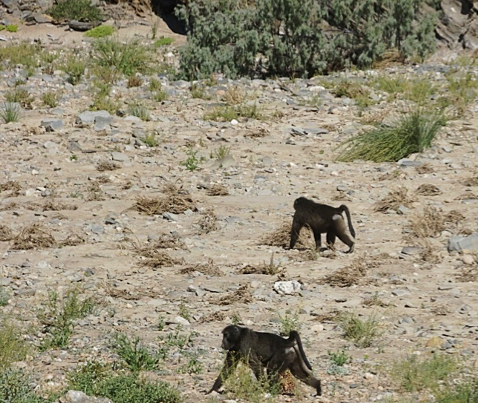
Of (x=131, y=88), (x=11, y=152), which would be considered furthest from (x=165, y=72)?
(x=11, y=152)

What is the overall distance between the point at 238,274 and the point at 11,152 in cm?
573

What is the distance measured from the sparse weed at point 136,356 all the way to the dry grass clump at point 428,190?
5376mm

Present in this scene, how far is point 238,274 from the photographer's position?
9.15 m

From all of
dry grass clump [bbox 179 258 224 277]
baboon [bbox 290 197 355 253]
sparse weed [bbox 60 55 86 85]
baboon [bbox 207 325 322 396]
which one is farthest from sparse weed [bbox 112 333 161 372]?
sparse weed [bbox 60 55 86 85]

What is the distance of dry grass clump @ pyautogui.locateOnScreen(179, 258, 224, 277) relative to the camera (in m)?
9.14

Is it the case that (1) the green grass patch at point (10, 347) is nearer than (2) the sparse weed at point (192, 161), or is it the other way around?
(1) the green grass patch at point (10, 347)

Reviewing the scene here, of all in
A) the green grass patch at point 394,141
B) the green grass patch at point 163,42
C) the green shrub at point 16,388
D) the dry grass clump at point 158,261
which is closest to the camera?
the green shrub at point 16,388

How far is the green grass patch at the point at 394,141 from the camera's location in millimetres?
13039

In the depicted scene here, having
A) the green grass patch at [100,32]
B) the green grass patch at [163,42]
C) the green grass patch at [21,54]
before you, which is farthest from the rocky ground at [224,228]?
the green grass patch at [100,32]

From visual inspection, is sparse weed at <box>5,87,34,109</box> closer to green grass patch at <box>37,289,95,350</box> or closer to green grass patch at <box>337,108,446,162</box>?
green grass patch at <box>337,108,446,162</box>

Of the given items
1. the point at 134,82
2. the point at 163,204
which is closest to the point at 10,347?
the point at 163,204

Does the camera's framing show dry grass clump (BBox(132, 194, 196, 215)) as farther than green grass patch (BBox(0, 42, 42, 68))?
No

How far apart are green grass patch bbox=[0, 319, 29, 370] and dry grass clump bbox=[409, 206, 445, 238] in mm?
4470

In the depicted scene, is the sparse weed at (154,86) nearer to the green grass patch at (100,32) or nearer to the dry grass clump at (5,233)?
the dry grass clump at (5,233)
